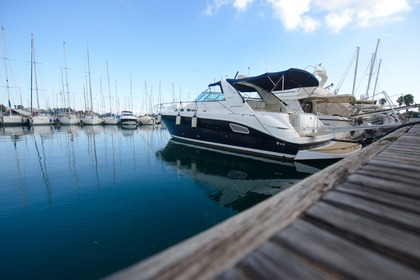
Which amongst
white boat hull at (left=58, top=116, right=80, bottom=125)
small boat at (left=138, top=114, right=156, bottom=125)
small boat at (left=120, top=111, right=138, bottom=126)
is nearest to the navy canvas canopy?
small boat at (left=120, top=111, right=138, bottom=126)

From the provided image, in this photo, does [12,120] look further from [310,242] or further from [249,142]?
[310,242]

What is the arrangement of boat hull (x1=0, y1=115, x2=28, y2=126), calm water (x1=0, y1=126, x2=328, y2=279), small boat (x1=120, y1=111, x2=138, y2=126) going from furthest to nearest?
1. small boat (x1=120, y1=111, x2=138, y2=126)
2. boat hull (x1=0, y1=115, x2=28, y2=126)
3. calm water (x1=0, y1=126, x2=328, y2=279)

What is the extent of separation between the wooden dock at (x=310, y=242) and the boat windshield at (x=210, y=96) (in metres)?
10.4

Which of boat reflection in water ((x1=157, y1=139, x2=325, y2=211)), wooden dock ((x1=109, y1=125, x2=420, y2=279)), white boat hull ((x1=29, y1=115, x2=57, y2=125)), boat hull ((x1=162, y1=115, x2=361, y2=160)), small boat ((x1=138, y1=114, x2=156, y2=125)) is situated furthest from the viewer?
small boat ((x1=138, y1=114, x2=156, y2=125))

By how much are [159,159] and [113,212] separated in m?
5.41

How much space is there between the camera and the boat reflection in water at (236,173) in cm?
570

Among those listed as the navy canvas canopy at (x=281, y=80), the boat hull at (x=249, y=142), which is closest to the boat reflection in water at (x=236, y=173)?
the boat hull at (x=249, y=142)

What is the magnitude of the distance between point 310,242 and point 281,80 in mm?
10892

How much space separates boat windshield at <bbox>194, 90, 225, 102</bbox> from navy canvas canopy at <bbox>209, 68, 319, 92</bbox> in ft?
3.54

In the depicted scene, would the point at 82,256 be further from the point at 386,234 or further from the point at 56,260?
the point at 386,234

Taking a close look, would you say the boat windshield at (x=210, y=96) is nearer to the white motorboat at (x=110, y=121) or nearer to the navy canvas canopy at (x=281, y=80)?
the navy canvas canopy at (x=281, y=80)

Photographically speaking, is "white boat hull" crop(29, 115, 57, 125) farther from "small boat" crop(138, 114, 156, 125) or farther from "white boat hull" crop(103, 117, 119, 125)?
"small boat" crop(138, 114, 156, 125)

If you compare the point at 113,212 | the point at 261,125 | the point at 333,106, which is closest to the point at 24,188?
the point at 113,212

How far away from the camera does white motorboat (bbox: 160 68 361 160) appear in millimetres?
9070
